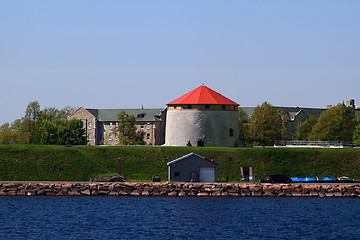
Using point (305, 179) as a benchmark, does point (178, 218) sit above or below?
below

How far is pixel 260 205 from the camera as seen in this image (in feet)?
226

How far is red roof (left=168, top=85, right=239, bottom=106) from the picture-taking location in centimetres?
10225

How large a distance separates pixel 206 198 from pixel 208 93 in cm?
3313

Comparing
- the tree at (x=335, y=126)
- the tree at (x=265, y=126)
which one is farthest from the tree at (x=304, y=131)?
the tree at (x=265, y=126)

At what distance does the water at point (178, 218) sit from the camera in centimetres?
5309

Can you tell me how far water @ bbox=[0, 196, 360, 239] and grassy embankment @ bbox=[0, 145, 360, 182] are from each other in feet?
40.7

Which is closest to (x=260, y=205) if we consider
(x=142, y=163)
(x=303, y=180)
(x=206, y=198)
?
(x=206, y=198)

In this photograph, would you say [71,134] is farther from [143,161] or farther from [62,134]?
[143,161]

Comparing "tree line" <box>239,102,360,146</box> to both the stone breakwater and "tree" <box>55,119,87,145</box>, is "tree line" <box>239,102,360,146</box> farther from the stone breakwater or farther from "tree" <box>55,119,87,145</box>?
the stone breakwater

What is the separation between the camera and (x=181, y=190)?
250 feet

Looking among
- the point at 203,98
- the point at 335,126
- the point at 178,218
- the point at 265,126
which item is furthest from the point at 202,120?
the point at 178,218

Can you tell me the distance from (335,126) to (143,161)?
38915mm

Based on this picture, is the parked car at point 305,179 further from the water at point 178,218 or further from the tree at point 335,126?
the tree at point 335,126

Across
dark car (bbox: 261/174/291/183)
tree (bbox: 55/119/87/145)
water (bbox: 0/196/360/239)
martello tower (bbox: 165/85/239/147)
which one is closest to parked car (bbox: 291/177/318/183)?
dark car (bbox: 261/174/291/183)
